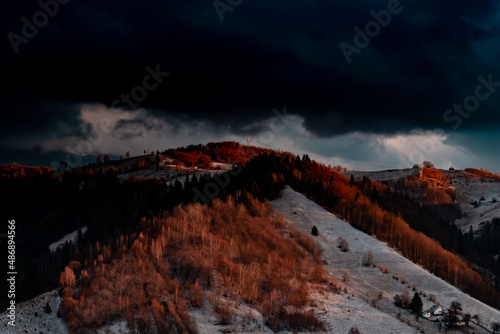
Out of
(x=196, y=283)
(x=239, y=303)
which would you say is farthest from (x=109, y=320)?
(x=239, y=303)

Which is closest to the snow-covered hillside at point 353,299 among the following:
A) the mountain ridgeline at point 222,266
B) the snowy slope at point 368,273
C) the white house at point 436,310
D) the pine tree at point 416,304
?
the snowy slope at point 368,273

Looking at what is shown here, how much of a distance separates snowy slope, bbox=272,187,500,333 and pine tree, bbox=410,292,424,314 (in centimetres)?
281

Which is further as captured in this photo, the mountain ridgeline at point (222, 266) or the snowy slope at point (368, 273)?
the snowy slope at point (368, 273)

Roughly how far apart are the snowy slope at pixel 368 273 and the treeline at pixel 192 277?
218 inches

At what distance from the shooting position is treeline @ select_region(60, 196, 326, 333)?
70688 millimetres

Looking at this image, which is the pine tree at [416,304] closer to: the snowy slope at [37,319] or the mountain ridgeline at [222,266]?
the mountain ridgeline at [222,266]

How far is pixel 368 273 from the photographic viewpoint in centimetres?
9712

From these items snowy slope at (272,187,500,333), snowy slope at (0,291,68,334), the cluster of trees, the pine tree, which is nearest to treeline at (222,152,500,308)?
snowy slope at (272,187,500,333)

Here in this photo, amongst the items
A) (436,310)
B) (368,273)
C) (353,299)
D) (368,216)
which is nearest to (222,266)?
(353,299)

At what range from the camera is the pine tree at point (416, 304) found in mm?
81188

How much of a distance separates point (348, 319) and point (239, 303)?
17122 millimetres

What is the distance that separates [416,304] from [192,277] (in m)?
37.7

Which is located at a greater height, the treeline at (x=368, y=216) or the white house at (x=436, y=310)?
the treeline at (x=368, y=216)

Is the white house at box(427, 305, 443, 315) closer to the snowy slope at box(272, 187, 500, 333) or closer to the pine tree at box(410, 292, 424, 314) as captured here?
the pine tree at box(410, 292, 424, 314)
